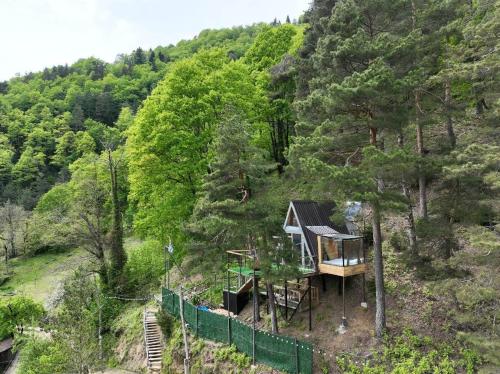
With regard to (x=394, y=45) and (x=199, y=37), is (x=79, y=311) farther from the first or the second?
(x=199, y=37)

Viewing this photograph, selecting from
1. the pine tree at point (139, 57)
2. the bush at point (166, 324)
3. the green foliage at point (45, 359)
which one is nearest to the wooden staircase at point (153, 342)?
the bush at point (166, 324)

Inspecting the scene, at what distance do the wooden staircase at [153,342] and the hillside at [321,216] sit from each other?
77 centimetres

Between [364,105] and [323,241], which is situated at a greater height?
[364,105]

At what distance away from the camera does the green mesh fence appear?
13.8 m

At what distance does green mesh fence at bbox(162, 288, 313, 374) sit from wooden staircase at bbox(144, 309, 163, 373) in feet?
7.87

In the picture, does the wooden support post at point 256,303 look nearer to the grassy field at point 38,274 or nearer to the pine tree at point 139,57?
the grassy field at point 38,274

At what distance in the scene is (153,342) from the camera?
20641 mm

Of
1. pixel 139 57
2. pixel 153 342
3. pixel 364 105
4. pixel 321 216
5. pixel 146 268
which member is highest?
pixel 139 57

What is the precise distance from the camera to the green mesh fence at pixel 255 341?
45.1 ft

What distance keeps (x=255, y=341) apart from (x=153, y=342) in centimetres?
755

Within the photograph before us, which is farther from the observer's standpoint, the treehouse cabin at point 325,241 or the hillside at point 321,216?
the treehouse cabin at point 325,241

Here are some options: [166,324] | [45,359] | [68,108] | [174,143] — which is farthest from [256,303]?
[68,108]

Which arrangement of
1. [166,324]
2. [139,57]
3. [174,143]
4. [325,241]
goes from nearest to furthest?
[325,241] < [166,324] < [174,143] < [139,57]

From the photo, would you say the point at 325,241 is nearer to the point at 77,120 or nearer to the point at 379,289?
the point at 379,289
